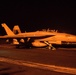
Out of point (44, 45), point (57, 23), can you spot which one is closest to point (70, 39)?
point (44, 45)

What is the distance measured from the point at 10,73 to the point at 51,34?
66.5ft

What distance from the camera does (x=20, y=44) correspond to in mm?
34750

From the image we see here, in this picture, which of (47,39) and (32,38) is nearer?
(47,39)

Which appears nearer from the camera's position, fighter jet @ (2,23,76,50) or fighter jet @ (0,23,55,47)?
fighter jet @ (2,23,76,50)

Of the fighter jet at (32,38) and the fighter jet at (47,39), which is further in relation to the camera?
the fighter jet at (32,38)

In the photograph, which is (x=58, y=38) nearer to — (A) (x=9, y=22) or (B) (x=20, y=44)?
(B) (x=20, y=44)

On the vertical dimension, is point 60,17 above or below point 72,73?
above

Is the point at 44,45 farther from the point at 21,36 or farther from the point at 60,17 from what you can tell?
the point at 60,17

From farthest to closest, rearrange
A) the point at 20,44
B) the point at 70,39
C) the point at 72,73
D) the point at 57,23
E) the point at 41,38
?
the point at 57,23 → the point at 20,44 → the point at 41,38 → the point at 70,39 → the point at 72,73

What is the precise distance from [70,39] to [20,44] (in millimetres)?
8990

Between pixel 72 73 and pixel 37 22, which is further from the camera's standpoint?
pixel 37 22

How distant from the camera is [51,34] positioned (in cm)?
3059

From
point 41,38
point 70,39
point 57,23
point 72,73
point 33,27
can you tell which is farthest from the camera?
point 33,27

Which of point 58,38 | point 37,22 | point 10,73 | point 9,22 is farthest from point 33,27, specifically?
point 10,73
